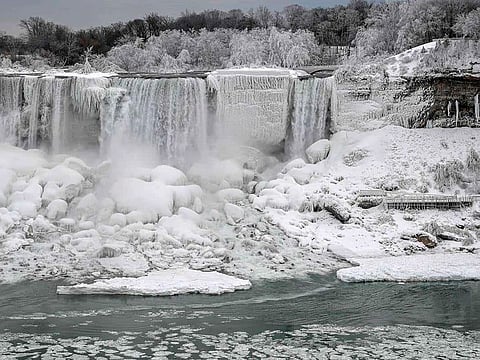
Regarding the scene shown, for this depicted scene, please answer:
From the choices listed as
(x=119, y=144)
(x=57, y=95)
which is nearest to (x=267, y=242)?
(x=119, y=144)

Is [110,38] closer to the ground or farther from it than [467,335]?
farther from it

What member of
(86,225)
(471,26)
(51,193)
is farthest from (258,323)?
(471,26)

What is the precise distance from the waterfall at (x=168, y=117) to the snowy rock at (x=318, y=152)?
3.74 m

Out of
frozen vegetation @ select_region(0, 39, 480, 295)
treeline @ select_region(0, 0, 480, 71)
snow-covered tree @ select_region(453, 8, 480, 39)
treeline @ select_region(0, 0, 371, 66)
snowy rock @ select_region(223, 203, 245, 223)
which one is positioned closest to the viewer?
frozen vegetation @ select_region(0, 39, 480, 295)

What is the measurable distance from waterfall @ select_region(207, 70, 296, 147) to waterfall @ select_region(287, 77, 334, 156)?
40 cm

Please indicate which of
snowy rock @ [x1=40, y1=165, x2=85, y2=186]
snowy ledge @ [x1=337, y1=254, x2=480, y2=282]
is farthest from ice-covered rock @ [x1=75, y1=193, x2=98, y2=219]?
snowy ledge @ [x1=337, y1=254, x2=480, y2=282]

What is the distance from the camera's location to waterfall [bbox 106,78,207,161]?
79.4 ft

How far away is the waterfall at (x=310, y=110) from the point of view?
80.1ft

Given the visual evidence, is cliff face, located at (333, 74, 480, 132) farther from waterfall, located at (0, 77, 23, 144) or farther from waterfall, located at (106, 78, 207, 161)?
waterfall, located at (0, 77, 23, 144)

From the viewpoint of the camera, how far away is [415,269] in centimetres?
1669

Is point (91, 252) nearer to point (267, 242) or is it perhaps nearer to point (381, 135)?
point (267, 242)

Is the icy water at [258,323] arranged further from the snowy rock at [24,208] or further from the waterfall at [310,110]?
the waterfall at [310,110]

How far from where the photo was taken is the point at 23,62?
116ft

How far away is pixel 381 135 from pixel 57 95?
37.9 feet
